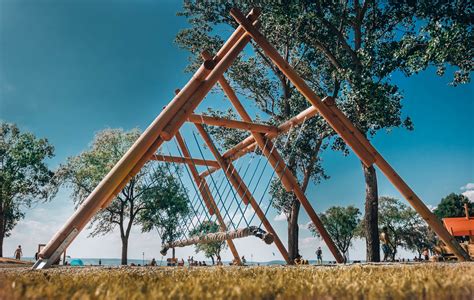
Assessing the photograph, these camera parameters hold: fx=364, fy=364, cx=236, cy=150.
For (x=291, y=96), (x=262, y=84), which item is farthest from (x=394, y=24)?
(x=262, y=84)

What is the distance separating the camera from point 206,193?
900 centimetres

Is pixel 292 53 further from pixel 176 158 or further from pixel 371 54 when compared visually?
pixel 176 158

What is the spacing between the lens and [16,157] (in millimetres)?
29312

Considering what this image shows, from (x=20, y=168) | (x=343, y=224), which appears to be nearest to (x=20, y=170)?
(x=20, y=168)

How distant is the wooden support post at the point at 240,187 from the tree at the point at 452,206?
57.6 meters

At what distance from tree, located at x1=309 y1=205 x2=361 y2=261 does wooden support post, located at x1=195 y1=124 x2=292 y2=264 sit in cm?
5087

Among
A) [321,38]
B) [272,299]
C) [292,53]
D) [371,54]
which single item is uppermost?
[292,53]

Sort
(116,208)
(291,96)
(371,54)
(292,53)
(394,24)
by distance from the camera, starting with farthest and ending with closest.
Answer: (116,208) < (292,53) < (291,96) < (394,24) < (371,54)

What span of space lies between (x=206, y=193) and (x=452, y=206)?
59.2 m

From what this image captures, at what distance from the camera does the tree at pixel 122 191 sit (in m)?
26.4

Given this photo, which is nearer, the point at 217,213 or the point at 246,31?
the point at 246,31

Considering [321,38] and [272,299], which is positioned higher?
Answer: [321,38]

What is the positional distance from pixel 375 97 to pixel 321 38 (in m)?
3.45

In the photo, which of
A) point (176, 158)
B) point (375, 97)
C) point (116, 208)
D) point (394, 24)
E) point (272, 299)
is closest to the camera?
point (272, 299)
